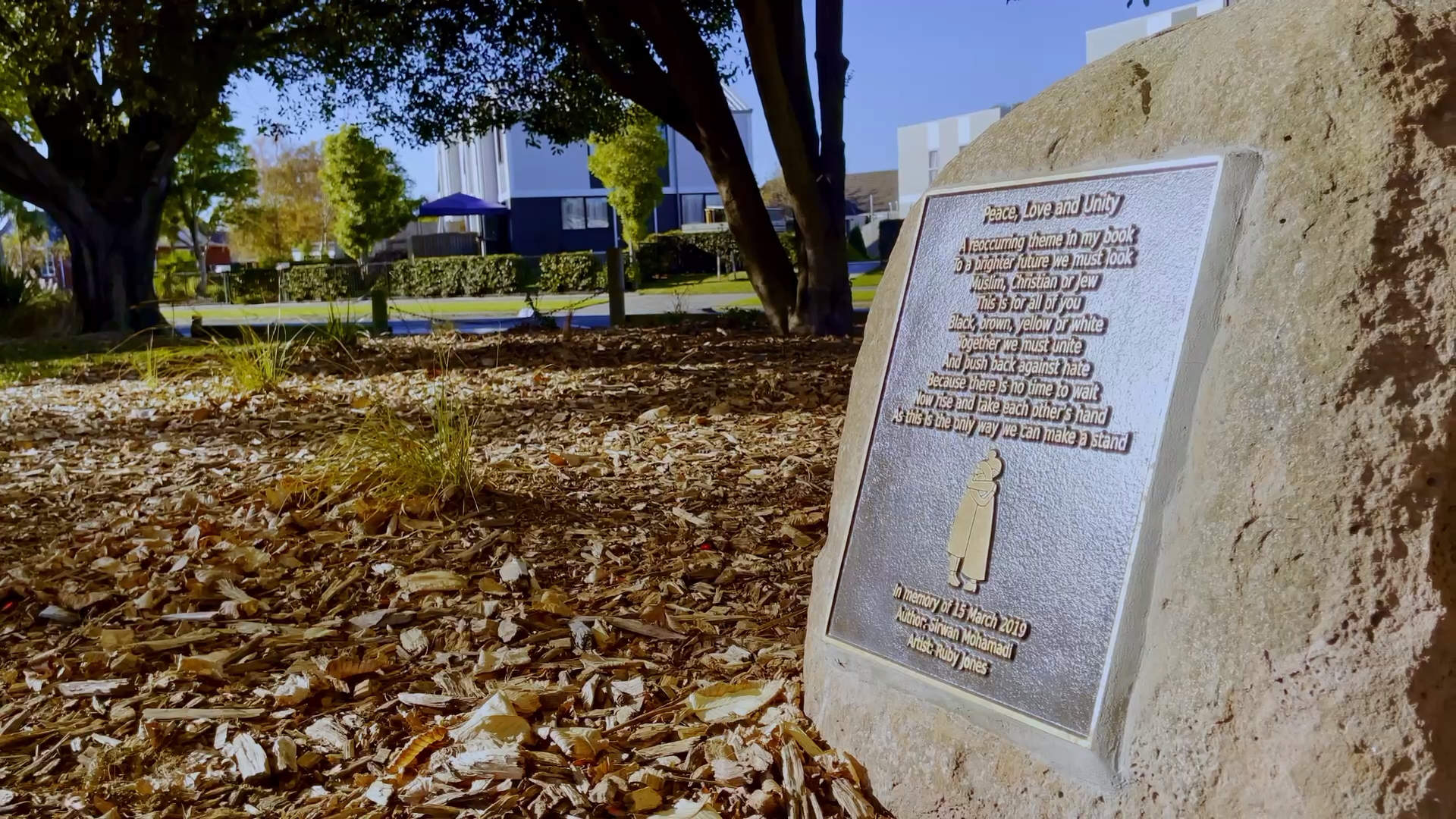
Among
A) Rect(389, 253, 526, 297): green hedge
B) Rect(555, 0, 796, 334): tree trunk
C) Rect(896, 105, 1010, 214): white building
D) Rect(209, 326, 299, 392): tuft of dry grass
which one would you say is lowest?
Rect(209, 326, 299, 392): tuft of dry grass

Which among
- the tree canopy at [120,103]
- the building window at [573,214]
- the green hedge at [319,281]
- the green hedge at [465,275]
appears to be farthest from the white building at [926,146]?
the tree canopy at [120,103]

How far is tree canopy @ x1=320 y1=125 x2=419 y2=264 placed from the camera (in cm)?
4172

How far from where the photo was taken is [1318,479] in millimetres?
2053

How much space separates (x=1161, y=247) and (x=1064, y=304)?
25 cm

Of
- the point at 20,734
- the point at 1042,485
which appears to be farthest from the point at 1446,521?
the point at 20,734

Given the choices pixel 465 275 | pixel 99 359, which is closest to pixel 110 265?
pixel 99 359

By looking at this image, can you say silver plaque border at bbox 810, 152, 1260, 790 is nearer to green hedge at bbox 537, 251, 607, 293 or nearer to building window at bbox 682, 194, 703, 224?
green hedge at bbox 537, 251, 607, 293

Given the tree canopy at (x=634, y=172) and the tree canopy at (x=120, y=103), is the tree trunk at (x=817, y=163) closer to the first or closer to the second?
the tree canopy at (x=120, y=103)

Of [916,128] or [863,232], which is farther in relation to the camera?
Answer: [916,128]

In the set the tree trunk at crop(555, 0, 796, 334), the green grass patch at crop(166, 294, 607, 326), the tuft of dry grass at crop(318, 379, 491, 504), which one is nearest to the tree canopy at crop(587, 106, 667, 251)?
the green grass patch at crop(166, 294, 607, 326)

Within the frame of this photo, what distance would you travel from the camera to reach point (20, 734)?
319 cm

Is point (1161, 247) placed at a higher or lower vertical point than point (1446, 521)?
higher

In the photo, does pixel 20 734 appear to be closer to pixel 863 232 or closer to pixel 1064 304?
pixel 1064 304

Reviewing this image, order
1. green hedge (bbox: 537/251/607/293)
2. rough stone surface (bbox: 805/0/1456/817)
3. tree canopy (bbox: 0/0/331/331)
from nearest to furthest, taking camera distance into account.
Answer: rough stone surface (bbox: 805/0/1456/817) → tree canopy (bbox: 0/0/331/331) → green hedge (bbox: 537/251/607/293)
